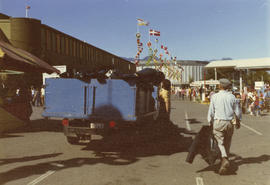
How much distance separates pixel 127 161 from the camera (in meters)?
6.73

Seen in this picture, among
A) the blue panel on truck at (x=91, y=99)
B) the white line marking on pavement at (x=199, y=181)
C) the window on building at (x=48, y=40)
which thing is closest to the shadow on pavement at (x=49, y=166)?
the blue panel on truck at (x=91, y=99)

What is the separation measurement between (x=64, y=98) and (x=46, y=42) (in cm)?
3365

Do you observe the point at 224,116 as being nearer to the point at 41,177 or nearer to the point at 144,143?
the point at 41,177

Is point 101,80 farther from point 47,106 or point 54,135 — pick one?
point 54,135

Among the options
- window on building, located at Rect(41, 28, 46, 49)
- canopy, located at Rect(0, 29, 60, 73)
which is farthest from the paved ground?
window on building, located at Rect(41, 28, 46, 49)

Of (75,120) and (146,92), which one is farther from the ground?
(146,92)

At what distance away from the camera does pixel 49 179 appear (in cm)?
525

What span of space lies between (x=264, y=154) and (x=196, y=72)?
121 meters

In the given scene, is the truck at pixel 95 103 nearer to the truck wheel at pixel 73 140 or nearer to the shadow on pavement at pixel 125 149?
the shadow on pavement at pixel 125 149

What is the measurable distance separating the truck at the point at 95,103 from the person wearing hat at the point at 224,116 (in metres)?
2.10

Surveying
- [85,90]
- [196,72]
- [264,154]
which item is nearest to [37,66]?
[85,90]

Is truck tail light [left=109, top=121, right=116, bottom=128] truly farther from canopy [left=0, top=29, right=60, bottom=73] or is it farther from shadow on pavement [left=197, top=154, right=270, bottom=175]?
canopy [left=0, top=29, right=60, bottom=73]

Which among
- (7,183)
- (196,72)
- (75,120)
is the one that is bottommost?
(7,183)

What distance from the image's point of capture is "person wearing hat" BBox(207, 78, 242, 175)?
565 centimetres
